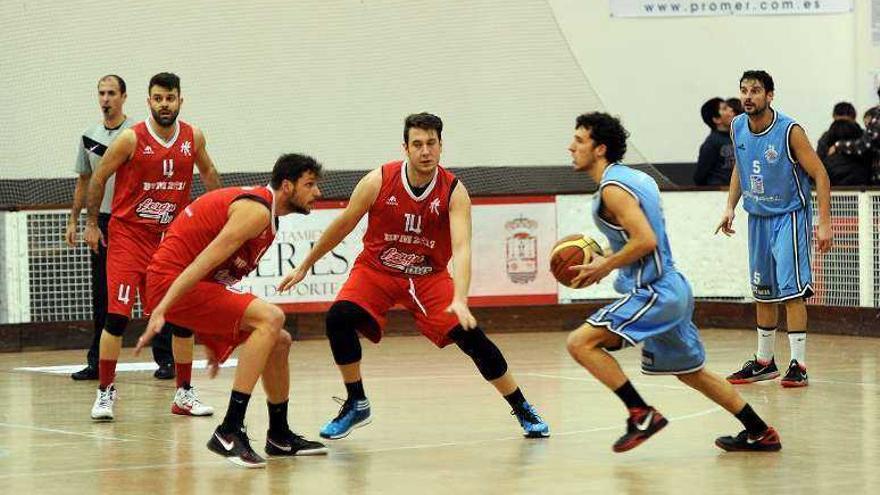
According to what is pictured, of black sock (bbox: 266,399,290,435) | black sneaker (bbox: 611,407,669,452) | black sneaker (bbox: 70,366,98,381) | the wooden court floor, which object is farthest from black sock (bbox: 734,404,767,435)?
black sneaker (bbox: 70,366,98,381)

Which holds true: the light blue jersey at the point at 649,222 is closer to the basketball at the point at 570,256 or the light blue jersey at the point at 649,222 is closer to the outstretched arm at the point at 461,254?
the basketball at the point at 570,256

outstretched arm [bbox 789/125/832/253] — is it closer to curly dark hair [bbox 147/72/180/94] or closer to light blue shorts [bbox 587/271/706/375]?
light blue shorts [bbox 587/271/706/375]

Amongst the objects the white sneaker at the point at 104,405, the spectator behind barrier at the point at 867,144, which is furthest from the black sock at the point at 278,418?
the spectator behind barrier at the point at 867,144

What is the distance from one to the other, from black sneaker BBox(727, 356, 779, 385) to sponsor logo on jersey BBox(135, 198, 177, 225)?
12.5ft

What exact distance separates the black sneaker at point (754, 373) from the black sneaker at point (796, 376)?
0.71 feet

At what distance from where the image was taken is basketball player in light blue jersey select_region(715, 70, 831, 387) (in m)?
10.8

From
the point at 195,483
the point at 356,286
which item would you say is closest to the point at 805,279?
the point at 356,286

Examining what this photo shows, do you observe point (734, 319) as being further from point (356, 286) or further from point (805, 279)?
point (356, 286)

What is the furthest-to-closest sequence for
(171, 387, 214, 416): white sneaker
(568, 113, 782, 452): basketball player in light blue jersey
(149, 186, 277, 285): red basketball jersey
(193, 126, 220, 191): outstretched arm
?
(193, 126, 220, 191): outstretched arm
(171, 387, 214, 416): white sneaker
(149, 186, 277, 285): red basketball jersey
(568, 113, 782, 452): basketball player in light blue jersey

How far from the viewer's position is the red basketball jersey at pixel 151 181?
10.1m

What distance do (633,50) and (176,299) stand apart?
39.5 ft

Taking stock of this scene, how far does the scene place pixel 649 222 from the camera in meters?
7.81

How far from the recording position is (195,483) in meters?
7.57

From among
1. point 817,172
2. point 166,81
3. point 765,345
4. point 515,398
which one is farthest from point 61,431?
point 817,172
